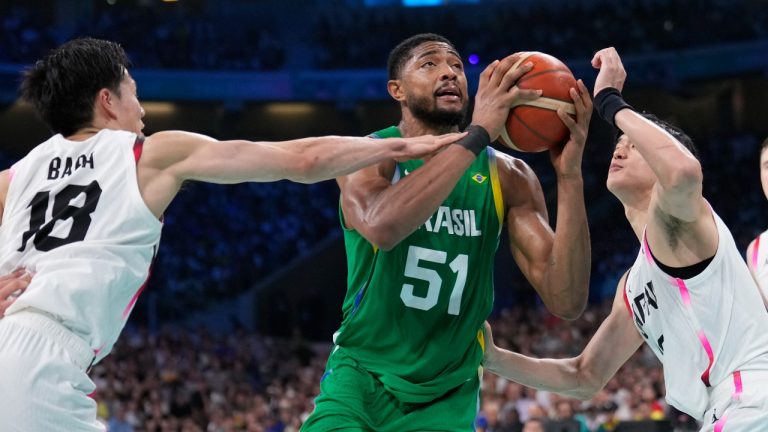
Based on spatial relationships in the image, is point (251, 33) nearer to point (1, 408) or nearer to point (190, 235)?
point (190, 235)

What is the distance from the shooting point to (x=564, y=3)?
28.6m

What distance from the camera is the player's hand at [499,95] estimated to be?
15.2 ft

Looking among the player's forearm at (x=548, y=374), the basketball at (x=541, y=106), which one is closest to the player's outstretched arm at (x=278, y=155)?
the basketball at (x=541, y=106)

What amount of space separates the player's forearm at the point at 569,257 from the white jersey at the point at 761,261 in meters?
1.17

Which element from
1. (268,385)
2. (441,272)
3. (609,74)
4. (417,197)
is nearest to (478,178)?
(441,272)

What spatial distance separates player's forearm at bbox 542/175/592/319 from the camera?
15.5ft

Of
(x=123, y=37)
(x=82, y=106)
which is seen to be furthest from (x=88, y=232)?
(x=123, y=37)

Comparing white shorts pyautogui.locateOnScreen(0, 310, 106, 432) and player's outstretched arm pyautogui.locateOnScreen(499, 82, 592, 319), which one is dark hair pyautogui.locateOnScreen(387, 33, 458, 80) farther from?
white shorts pyautogui.locateOnScreen(0, 310, 106, 432)

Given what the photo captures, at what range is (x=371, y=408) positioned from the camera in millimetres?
4551

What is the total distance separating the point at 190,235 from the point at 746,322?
2110cm

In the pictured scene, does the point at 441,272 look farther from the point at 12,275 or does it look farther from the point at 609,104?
the point at 12,275

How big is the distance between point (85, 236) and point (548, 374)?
2.71 metres

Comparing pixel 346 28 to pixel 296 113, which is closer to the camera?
pixel 346 28

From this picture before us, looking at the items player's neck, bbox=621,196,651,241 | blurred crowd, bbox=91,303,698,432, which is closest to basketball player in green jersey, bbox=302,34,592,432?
player's neck, bbox=621,196,651,241
